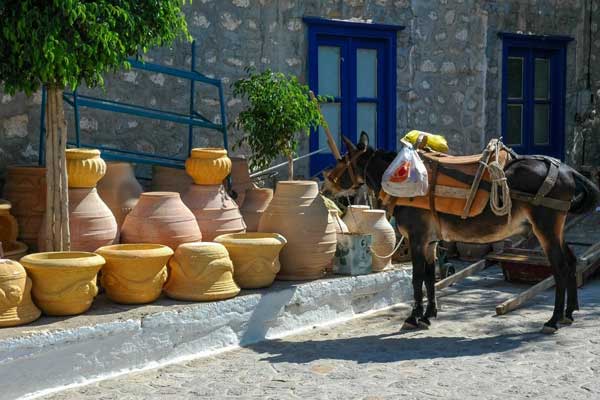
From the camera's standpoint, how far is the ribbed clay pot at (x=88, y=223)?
5.43m

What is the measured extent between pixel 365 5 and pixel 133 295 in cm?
484

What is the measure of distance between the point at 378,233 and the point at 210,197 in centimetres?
144

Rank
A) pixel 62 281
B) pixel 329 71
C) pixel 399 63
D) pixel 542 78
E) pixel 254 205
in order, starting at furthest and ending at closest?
pixel 542 78 → pixel 399 63 → pixel 329 71 → pixel 254 205 → pixel 62 281

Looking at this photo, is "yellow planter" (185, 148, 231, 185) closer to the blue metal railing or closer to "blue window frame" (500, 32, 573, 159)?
the blue metal railing

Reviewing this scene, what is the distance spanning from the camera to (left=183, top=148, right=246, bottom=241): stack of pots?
6.04 meters

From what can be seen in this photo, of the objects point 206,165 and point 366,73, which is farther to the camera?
point 366,73

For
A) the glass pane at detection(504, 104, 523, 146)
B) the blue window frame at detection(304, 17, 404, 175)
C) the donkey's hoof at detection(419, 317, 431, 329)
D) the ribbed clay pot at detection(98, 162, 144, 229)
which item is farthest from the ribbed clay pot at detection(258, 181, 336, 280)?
the glass pane at detection(504, 104, 523, 146)

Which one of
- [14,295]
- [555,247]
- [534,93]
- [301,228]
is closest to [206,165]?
[301,228]

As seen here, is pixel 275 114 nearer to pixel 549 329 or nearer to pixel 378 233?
pixel 378 233

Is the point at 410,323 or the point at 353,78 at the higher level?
the point at 353,78

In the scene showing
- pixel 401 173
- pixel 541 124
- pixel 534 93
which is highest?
pixel 534 93

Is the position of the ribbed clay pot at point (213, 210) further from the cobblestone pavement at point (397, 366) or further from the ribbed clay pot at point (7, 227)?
the ribbed clay pot at point (7, 227)

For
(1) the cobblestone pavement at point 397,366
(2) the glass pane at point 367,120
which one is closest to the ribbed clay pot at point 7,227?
(1) the cobblestone pavement at point 397,366

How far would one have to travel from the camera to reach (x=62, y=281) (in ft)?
15.8
